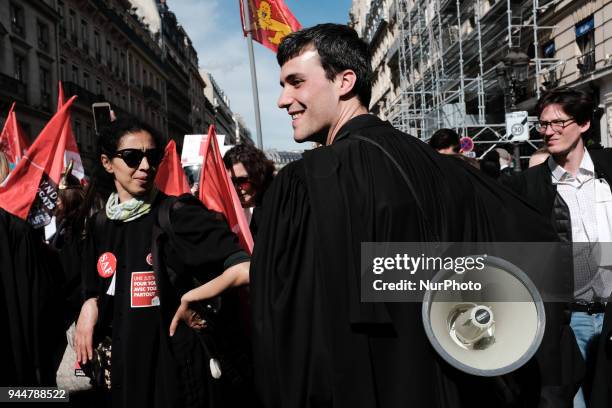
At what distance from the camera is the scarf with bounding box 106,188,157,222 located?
2.81m

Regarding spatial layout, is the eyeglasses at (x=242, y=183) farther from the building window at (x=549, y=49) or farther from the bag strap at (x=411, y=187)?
the building window at (x=549, y=49)

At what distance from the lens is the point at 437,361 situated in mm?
1635

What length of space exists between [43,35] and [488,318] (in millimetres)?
36417

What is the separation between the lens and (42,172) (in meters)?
5.68

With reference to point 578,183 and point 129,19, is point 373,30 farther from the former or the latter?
point 578,183

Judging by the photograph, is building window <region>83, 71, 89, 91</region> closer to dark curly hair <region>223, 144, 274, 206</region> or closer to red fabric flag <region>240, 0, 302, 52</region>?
red fabric flag <region>240, 0, 302, 52</region>

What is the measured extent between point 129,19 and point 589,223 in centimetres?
5359

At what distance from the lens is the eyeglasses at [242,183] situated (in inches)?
197

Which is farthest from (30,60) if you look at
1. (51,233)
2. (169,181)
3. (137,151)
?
(137,151)

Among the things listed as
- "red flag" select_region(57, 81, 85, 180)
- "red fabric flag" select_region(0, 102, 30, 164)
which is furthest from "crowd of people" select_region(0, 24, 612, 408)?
"red fabric flag" select_region(0, 102, 30, 164)

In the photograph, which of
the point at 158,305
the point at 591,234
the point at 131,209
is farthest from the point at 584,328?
the point at 131,209

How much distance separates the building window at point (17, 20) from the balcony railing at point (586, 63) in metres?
25.6

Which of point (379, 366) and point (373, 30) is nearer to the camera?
point (379, 366)
